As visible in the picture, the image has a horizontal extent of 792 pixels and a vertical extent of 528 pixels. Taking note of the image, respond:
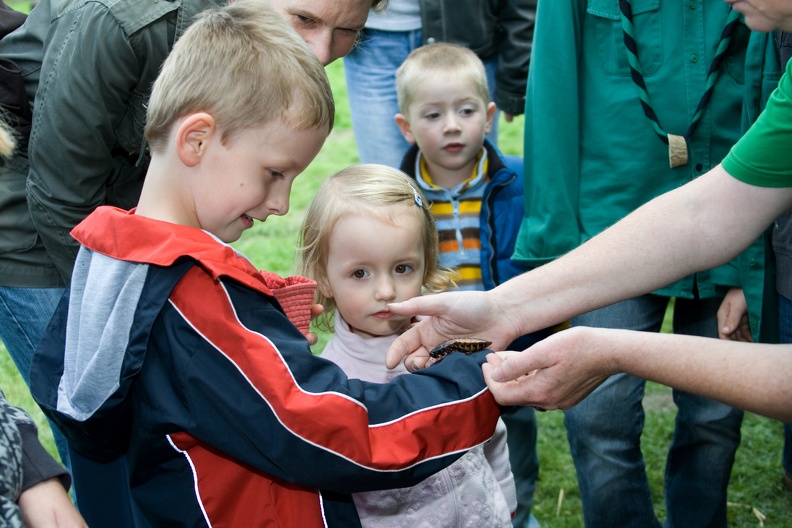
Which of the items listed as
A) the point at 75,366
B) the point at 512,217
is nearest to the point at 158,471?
the point at 75,366

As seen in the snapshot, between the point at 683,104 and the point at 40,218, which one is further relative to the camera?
the point at 683,104

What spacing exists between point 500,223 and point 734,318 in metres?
1.02

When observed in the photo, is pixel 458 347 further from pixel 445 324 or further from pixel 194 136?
pixel 194 136

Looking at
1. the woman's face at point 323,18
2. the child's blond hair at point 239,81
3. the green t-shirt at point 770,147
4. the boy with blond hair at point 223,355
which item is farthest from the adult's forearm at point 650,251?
the child's blond hair at point 239,81

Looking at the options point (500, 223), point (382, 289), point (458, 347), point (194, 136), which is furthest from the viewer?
point (500, 223)

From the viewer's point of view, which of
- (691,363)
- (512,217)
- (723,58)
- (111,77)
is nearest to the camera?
(691,363)

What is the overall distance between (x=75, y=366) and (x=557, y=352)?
3.97 feet

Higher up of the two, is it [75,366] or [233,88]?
[233,88]

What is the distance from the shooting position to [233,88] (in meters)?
2.26

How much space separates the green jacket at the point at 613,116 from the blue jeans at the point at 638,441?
17 cm

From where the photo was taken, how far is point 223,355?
212 centimetres

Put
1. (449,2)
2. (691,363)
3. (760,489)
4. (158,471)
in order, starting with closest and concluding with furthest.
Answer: (158,471)
(691,363)
(760,489)
(449,2)

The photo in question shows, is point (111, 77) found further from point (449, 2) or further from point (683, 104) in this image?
point (449, 2)

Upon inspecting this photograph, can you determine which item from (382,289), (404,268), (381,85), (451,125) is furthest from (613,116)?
(381,85)
